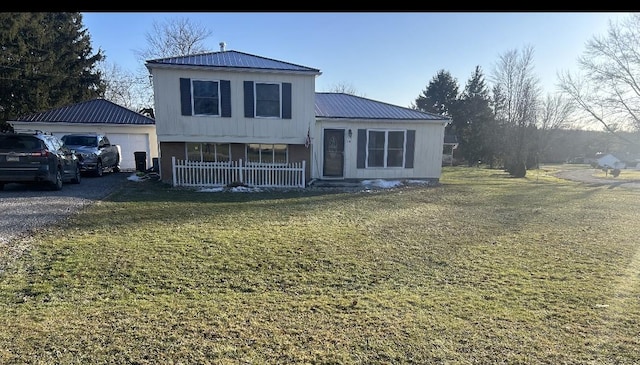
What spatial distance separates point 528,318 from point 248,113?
11.0 meters

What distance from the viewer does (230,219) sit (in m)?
7.22

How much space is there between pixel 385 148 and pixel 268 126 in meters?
5.26

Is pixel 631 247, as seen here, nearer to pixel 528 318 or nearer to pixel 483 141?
pixel 528 318

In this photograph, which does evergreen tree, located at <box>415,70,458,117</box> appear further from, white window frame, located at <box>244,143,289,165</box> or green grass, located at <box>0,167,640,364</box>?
green grass, located at <box>0,167,640,364</box>

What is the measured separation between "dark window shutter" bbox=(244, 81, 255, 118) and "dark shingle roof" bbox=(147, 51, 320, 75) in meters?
0.66

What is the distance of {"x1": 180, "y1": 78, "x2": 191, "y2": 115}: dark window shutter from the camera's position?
457 inches

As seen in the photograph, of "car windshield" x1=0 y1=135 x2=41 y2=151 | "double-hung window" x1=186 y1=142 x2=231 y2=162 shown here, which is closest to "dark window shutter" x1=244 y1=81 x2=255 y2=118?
"double-hung window" x1=186 y1=142 x2=231 y2=162

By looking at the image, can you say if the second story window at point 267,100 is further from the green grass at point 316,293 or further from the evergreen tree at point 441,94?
the evergreen tree at point 441,94

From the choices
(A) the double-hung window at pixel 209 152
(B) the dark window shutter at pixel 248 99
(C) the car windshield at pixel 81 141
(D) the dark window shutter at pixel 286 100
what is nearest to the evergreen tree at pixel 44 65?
(C) the car windshield at pixel 81 141

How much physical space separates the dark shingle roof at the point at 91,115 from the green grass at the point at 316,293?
12.3m

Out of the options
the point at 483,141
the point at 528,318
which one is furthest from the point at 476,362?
the point at 483,141

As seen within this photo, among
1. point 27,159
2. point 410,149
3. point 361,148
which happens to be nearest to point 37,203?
point 27,159

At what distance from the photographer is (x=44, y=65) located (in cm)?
2450
